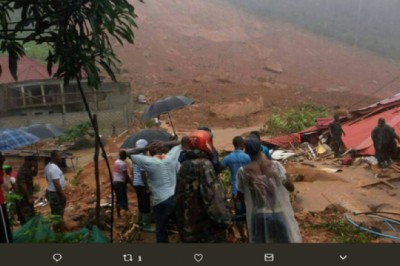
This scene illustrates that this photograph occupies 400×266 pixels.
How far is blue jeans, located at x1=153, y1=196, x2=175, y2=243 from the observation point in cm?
417

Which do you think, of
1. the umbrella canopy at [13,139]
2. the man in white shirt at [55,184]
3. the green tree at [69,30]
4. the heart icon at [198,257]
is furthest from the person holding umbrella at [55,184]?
the heart icon at [198,257]

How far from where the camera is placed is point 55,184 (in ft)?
18.9

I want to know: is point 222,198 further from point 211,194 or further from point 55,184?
point 55,184

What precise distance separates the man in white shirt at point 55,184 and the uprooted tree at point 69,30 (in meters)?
2.73

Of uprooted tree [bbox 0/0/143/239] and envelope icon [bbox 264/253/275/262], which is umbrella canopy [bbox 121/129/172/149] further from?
envelope icon [bbox 264/253/275/262]

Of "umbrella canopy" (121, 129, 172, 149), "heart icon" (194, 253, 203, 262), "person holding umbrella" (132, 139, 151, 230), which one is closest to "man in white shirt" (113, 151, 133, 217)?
"umbrella canopy" (121, 129, 172, 149)

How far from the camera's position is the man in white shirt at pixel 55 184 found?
571 cm

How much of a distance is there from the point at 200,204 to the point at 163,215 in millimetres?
1164

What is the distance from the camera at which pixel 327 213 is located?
20.6 ft

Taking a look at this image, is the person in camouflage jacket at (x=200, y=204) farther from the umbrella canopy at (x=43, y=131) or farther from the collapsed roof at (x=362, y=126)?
the umbrella canopy at (x=43, y=131)

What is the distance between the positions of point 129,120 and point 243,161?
55.1 feet

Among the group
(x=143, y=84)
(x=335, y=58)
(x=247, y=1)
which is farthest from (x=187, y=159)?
(x=247, y=1)

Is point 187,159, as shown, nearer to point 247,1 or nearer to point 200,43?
point 200,43

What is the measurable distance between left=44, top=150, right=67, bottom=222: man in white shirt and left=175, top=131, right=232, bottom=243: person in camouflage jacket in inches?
117
